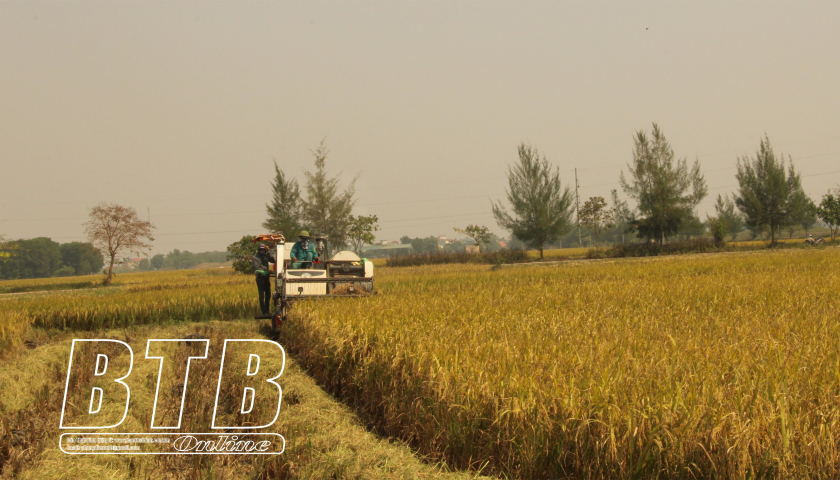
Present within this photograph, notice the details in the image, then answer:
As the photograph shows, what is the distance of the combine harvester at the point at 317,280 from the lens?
10.2 m

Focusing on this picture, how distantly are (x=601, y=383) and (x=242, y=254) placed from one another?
1288 inches

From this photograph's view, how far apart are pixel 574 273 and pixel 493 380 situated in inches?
586

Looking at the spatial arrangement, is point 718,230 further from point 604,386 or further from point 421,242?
point 421,242

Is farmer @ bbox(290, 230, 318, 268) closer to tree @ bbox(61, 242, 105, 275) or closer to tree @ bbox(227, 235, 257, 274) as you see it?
tree @ bbox(227, 235, 257, 274)

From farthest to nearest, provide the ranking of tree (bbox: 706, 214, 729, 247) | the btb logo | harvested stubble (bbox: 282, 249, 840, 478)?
tree (bbox: 706, 214, 729, 247) → the btb logo → harvested stubble (bbox: 282, 249, 840, 478)

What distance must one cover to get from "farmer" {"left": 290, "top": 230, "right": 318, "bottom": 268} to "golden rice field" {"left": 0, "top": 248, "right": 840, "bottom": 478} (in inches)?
122

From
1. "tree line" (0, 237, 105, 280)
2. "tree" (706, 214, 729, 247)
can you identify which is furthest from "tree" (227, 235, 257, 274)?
"tree line" (0, 237, 105, 280)

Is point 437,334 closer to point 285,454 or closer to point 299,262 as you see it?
point 285,454

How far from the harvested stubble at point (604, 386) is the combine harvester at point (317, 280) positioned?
286cm

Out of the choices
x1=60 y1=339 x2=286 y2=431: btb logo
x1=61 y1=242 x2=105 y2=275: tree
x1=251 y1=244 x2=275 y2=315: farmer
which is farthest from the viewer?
x1=61 y1=242 x2=105 y2=275: tree

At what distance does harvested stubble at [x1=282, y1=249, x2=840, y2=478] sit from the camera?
9.24ft

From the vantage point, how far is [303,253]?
11.2 m

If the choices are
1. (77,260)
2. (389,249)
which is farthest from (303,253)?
(77,260)

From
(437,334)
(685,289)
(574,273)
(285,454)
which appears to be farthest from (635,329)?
(574,273)
